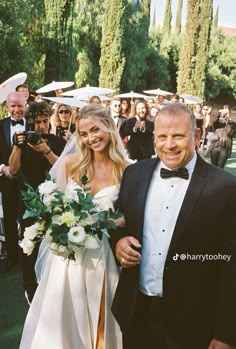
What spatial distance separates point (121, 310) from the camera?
2.46m

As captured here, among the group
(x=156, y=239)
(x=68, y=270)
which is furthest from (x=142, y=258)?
(x=68, y=270)

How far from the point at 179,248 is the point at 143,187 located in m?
0.37

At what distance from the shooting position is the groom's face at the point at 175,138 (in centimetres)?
220

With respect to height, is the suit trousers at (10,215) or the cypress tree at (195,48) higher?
the cypress tree at (195,48)

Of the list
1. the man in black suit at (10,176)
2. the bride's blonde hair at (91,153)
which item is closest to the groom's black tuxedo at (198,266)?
the bride's blonde hair at (91,153)

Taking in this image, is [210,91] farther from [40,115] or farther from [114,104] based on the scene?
[40,115]

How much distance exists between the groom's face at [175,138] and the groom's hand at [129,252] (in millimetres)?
411

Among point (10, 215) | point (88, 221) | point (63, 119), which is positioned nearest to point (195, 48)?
point (63, 119)

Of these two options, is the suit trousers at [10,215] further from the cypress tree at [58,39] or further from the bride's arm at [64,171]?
the cypress tree at [58,39]

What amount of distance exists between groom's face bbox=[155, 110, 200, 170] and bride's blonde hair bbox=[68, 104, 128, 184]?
1.28 m

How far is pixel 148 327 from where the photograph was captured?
241 cm

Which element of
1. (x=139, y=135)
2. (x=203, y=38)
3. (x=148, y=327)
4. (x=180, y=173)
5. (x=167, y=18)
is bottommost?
(x=139, y=135)

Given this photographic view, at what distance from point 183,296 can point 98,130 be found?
1.59 m

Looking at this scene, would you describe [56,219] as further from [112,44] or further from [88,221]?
[112,44]
